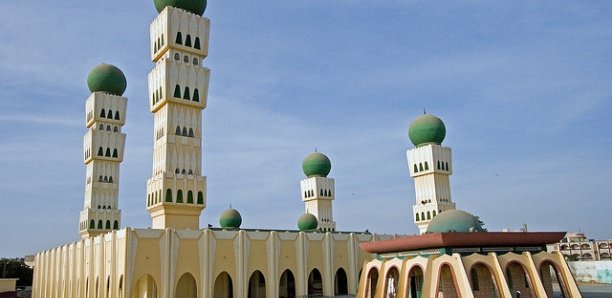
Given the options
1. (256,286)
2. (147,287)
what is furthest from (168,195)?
(256,286)

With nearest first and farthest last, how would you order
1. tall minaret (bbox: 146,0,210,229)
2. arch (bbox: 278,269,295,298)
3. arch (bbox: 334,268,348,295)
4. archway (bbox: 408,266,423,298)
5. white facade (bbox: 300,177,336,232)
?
archway (bbox: 408,266,423,298) < tall minaret (bbox: 146,0,210,229) < arch (bbox: 278,269,295,298) < arch (bbox: 334,268,348,295) < white facade (bbox: 300,177,336,232)

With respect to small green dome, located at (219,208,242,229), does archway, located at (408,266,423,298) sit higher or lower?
lower

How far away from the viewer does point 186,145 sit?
3359cm

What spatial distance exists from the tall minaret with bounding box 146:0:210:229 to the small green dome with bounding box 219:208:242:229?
759 centimetres

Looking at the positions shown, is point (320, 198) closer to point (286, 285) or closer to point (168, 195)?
point (286, 285)

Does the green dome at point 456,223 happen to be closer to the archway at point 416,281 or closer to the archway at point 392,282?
the archway at point 416,281

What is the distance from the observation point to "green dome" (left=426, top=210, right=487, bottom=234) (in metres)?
23.0

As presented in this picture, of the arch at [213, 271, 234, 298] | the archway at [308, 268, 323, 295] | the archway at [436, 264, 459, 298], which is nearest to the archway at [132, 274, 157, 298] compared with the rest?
the arch at [213, 271, 234, 298]

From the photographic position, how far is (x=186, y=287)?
1215 inches

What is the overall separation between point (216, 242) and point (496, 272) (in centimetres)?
1542

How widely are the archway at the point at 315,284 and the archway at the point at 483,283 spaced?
14.9 m

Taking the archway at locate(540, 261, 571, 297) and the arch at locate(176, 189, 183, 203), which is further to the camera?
the arch at locate(176, 189, 183, 203)

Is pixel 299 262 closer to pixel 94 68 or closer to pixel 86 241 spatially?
pixel 86 241

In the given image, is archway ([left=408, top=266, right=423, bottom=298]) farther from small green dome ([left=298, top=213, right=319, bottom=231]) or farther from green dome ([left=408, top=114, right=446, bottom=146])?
green dome ([left=408, top=114, right=446, bottom=146])
